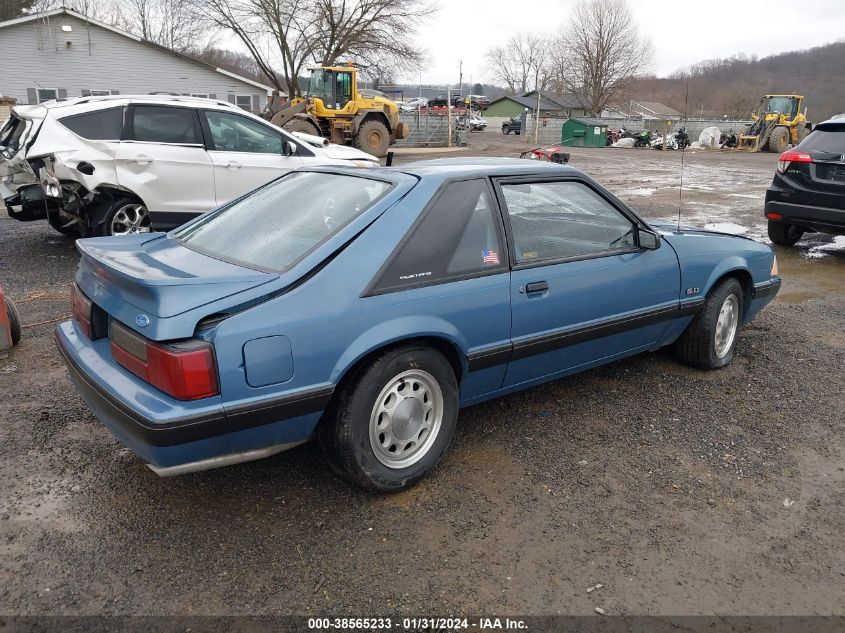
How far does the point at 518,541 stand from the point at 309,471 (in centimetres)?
109

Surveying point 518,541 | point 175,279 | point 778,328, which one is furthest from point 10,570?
point 778,328

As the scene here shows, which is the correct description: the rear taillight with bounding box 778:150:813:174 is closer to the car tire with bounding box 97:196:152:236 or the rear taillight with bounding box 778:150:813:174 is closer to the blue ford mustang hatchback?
the blue ford mustang hatchback

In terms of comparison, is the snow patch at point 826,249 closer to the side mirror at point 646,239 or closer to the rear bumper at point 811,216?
the rear bumper at point 811,216

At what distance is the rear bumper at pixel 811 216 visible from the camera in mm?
7613

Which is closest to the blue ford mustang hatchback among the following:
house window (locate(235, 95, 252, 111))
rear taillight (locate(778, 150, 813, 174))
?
rear taillight (locate(778, 150, 813, 174))

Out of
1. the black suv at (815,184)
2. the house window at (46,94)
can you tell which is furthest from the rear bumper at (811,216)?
the house window at (46,94)

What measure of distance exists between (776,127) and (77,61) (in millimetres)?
32685

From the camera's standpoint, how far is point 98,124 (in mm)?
7176

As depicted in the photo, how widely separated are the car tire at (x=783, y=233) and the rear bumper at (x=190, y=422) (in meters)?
8.43

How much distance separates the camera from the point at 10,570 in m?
2.52

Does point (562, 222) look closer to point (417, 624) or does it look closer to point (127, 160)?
point (417, 624)

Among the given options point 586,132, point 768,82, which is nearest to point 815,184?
point 586,132

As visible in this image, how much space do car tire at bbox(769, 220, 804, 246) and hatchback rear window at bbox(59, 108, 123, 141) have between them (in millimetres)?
8285

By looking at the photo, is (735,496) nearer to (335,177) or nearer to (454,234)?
(454,234)
